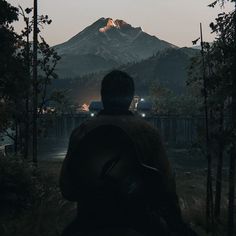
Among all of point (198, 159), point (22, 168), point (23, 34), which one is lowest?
point (198, 159)

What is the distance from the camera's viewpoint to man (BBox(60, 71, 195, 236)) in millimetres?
4582

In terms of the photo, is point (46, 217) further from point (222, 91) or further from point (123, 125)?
point (123, 125)

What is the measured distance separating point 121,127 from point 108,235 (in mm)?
1171

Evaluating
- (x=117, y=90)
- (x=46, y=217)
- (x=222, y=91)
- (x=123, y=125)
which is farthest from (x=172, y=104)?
(x=123, y=125)

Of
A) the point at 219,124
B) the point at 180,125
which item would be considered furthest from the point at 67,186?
the point at 180,125

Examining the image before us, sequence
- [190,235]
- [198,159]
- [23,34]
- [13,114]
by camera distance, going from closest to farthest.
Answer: [190,235]
[13,114]
[23,34]
[198,159]

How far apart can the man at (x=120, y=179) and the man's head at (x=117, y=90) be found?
0.01 meters

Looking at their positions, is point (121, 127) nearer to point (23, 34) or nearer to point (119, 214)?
point (119, 214)

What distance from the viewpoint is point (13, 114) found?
22203 mm

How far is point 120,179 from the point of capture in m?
4.53

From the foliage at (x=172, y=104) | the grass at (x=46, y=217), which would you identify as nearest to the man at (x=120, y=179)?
the grass at (x=46, y=217)

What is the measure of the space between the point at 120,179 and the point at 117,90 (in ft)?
3.43

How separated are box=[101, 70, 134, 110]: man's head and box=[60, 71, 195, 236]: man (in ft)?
0.04

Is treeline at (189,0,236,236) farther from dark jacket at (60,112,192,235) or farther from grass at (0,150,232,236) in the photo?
dark jacket at (60,112,192,235)
